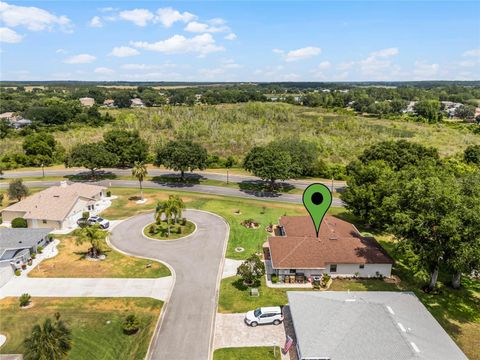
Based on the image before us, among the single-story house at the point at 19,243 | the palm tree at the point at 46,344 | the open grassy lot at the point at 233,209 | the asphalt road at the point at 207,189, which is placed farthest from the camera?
the asphalt road at the point at 207,189

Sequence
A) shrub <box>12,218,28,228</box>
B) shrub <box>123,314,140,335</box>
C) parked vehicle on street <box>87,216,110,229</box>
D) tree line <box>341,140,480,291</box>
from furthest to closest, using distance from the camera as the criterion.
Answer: parked vehicle on street <box>87,216,110,229</box> < shrub <box>12,218,28,228</box> < tree line <box>341,140,480,291</box> < shrub <box>123,314,140,335</box>

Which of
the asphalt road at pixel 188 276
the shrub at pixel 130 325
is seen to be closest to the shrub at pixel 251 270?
the asphalt road at pixel 188 276

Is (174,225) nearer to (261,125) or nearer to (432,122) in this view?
(261,125)

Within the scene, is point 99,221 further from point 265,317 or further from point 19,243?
point 265,317

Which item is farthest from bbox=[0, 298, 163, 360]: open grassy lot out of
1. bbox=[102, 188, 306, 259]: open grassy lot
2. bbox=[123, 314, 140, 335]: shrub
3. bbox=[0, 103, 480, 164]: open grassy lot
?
bbox=[0, 103, 480, 164]: open grassy lot

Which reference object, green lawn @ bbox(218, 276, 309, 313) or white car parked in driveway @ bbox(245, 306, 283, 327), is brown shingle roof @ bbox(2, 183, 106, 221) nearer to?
green lawn @ bbox(218, 276, 309, 313)

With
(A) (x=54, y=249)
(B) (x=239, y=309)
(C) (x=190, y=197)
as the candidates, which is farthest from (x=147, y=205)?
(B) (x=239, y=309)

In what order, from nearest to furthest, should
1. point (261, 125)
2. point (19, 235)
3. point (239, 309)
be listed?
point (239, 309) → point (19, 235) → point (261, 125)

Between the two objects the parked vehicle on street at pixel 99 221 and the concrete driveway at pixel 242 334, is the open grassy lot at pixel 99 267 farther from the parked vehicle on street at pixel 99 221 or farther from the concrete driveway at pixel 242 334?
the concrete driveway at pixel 242 334
